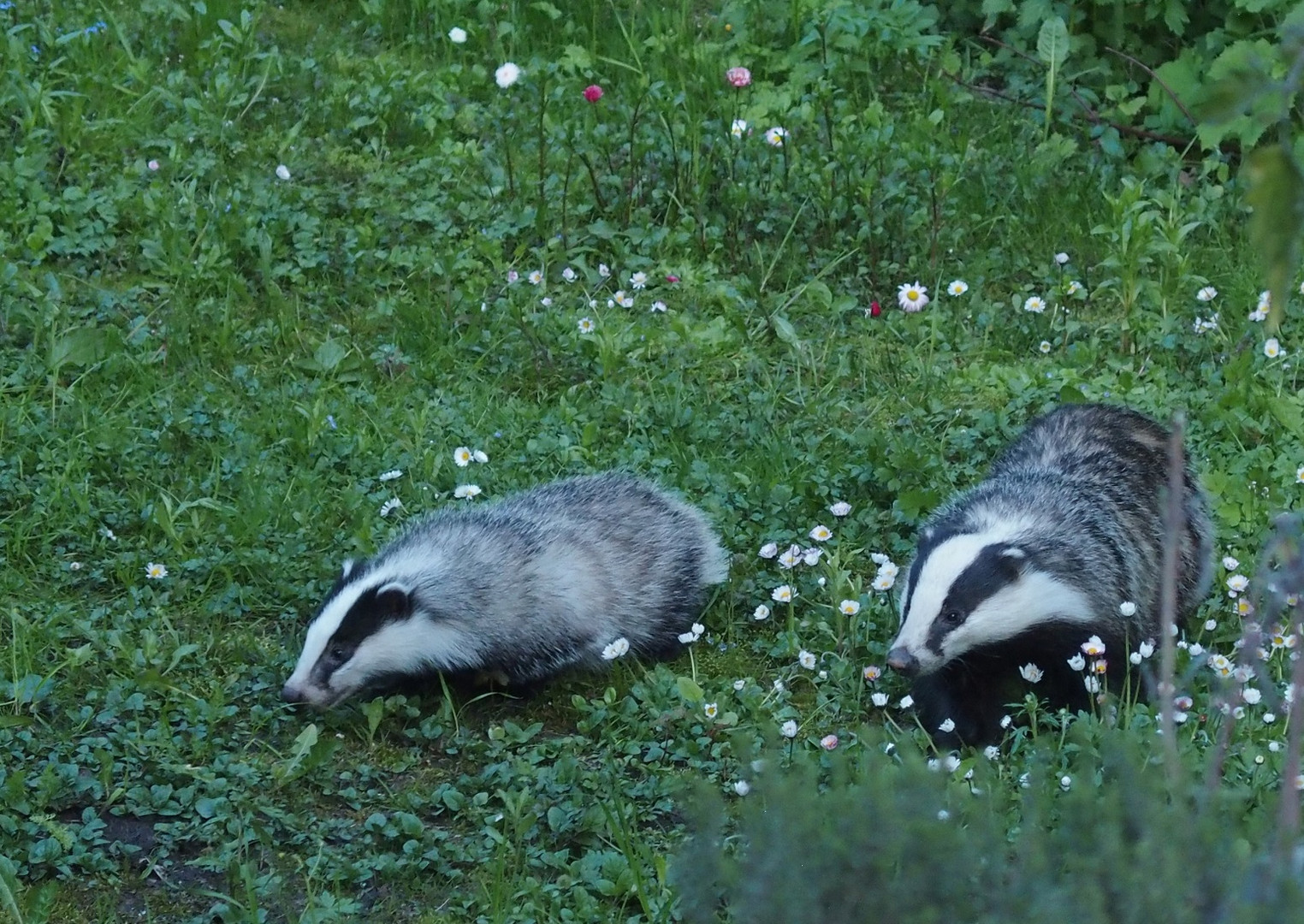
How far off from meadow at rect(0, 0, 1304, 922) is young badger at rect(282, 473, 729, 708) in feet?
0.34

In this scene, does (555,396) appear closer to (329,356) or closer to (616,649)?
(329,356)

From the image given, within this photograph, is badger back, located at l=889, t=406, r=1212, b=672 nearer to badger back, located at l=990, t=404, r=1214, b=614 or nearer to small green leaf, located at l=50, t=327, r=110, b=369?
badger back, located at l=990, t=404, r=1214, b=614

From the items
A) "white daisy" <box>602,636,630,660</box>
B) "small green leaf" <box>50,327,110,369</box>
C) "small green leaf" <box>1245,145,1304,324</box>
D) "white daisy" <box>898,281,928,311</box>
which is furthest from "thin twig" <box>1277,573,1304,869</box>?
"small green leaf" <box>50,327,110,369</box>

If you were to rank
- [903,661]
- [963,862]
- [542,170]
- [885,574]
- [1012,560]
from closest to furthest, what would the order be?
1. [963,862]
2. [903,661]
3. [1012,560]
4. [885,574]
5. [542,170]

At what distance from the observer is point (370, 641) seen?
4.35 meters

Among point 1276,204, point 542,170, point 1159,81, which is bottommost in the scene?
point 542,170

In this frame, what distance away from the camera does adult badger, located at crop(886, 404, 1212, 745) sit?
4.24 metres

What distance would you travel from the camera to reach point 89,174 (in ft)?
21.3

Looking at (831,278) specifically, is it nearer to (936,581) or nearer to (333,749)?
(936,581)

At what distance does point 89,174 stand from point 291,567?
2.51 meters

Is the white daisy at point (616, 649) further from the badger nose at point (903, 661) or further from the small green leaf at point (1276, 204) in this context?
the small green leaf at point (1276, 204)

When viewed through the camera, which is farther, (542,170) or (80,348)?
(542,170)

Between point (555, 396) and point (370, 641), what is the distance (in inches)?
64.7

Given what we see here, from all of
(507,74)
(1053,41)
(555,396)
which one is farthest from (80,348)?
(1053,41)
